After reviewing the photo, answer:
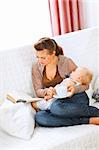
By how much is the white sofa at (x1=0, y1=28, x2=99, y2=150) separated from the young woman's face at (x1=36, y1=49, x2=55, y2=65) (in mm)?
165

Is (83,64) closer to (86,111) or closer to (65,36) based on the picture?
(65,36)

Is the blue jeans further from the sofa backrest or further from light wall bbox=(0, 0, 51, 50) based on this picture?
light wall bbox=(0, 0, 51, 50)

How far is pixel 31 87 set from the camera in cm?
217

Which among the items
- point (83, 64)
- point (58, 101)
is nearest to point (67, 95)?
point (58, 101)

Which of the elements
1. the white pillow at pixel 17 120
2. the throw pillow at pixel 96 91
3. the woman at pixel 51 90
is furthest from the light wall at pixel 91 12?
→ the white pillow at pixel 17 120

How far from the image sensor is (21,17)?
104 inches

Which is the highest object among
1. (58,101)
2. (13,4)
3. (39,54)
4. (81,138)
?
(13,4)

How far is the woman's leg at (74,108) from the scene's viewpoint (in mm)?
1872

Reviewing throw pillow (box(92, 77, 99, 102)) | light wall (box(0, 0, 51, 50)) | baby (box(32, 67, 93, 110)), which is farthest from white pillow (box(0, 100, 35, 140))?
light wall (box(0, 0, 51, 50))

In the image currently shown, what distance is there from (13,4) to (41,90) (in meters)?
0.89

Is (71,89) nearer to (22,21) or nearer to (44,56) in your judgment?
(44,56)

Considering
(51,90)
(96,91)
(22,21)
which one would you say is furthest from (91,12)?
(51,90)

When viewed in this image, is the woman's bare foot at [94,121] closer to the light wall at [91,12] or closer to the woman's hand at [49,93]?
the woman's hand at [49,93]

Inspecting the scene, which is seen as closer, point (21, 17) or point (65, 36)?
point (65, 36)
